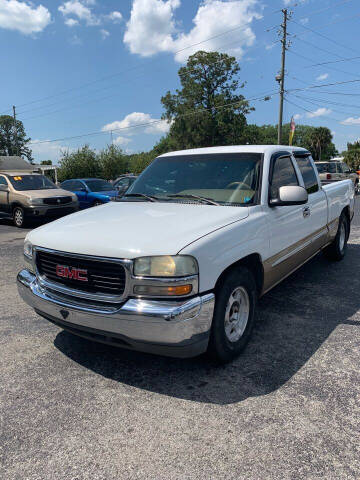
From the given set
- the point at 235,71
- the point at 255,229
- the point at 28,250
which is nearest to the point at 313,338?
the point at 255,229

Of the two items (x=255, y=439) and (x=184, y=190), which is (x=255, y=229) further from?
(x=255, y=439)

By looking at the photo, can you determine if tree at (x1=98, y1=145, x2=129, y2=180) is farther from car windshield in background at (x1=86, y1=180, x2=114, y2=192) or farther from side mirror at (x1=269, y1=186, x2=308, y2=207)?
A: side mirror at (x1=269, y1=186, x2=308, y2=207)

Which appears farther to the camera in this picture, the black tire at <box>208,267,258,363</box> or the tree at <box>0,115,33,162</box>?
the tree at <box>0,115,33,162</box>

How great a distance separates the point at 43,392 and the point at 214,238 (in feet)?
5.43

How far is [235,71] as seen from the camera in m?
48.3

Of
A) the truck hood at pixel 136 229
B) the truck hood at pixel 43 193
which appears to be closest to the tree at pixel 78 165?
the truck hood at pixel 43 193

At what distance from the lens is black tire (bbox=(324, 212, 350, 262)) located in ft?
19.5

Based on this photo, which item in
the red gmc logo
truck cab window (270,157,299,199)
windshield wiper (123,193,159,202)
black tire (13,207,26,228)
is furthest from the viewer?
black tire (13,207,26,228)

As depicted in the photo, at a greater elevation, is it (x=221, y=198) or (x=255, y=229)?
(x=221, y=198)

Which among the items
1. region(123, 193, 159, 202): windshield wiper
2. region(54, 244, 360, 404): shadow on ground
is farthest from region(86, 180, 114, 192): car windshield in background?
region(54, 244, 360, 404): shadow on ground

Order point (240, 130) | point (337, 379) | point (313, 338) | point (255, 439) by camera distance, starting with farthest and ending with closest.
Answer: point (240, 130) < point (313, 338) < point (337, 379) < point (255, 439)

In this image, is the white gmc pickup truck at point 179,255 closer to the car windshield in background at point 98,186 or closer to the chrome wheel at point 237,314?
the chrome wheel at point 237,314

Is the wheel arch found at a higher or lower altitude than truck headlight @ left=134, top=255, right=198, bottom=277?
lower

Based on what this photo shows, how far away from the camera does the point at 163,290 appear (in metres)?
2.38
